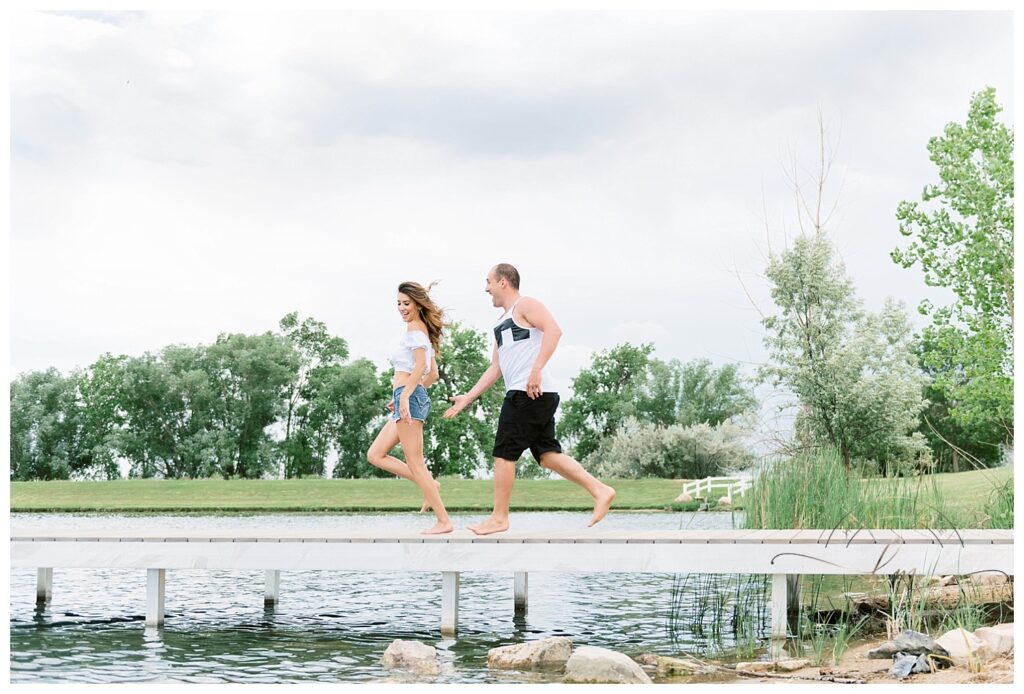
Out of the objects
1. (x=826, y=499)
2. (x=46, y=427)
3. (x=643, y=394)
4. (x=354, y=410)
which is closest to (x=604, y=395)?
(x=643, y=394)

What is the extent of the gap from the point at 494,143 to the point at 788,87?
9.49m

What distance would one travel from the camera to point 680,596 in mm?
9438

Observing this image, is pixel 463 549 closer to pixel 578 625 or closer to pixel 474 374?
pixel 578 625

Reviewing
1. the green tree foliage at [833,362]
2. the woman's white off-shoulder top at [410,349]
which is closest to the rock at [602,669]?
the woman's white off-shoulder top at [410,349]

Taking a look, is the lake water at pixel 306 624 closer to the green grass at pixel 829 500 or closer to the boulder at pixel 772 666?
the boulder at pixel 772 666

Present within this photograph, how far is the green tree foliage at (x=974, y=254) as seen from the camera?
1892cm

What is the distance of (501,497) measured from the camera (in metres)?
7.91

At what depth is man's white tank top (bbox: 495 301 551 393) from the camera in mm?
7664

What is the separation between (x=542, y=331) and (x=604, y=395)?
1537 inches

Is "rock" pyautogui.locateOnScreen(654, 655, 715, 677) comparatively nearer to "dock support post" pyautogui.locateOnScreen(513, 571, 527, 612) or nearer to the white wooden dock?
the white wooden dock

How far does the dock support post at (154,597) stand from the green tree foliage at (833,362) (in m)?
22.1

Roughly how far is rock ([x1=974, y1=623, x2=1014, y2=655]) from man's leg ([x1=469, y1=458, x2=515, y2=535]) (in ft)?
9.93

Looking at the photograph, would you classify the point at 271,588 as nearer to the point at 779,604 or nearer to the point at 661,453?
the point at 779,604

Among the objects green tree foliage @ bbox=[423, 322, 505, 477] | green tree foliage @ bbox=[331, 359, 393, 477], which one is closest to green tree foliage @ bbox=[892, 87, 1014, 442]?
green tree foliage @ bbox=[423, 322, 505, 477]
